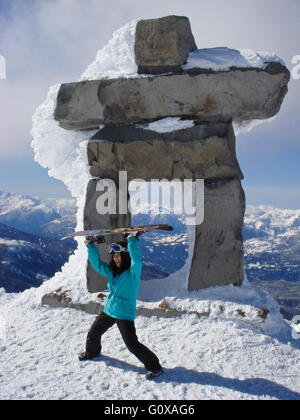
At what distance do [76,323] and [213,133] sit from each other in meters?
4.06

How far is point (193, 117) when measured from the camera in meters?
6.22

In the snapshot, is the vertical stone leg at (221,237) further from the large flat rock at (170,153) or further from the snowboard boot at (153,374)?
the snowboard boot at (153,374)

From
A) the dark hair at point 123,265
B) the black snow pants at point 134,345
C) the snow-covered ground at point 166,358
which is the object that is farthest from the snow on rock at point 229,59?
the black snow pants at point 134,345

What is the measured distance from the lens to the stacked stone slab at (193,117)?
234 inches

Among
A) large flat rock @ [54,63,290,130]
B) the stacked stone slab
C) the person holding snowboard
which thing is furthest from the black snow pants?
large flat rock @ [54,63,290,130]

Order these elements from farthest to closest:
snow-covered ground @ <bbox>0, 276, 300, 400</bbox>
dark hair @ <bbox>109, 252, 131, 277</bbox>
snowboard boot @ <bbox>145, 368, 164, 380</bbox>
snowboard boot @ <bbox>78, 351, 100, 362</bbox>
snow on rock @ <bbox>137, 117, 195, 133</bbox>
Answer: snow on rock @ <bbox>137, 117, 195, 133</bbox>, snowboard boot @ <bbox>78, 351, 100, 362</bbox>, dark hair @ <bbox>109, 252, 131, 277</bbox>, snowboard boot @ <bbox>145, 368, 164, 380</bbox>, snow-covered ground @ <bbox>0, 276, 300, 400</bbox>

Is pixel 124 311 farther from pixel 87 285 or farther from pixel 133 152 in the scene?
pixel 133 152

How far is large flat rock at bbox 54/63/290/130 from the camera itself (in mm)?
5883

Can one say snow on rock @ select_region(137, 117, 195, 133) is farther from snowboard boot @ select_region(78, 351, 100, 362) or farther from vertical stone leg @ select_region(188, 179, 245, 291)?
snowboard boot @ select_region(78, 351, 100, 362)

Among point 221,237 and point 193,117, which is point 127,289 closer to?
point 221,237

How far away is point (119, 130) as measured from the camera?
6.50 m

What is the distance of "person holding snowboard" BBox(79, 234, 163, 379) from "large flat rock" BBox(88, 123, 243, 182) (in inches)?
84.3

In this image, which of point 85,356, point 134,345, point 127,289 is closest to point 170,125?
point 127,289

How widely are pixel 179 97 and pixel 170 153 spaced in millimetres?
995
